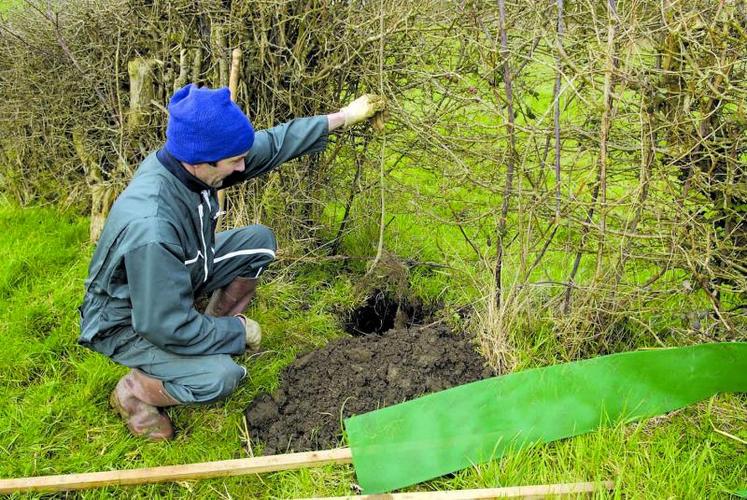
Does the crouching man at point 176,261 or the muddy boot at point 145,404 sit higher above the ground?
the crouching man at point 176,261

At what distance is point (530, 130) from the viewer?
307 cm

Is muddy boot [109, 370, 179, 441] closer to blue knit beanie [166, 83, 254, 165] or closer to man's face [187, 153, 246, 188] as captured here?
A: man's face [187, 153, 246, 188]

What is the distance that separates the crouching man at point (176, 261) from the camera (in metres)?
2.74

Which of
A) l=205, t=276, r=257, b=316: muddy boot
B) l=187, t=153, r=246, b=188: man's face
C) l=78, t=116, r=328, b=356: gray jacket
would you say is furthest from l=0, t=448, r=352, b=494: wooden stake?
l=187, t=153, r=246, b=188: man's face

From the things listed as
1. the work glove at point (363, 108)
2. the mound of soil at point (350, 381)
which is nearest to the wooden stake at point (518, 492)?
the mound of soil at point (350, 381)

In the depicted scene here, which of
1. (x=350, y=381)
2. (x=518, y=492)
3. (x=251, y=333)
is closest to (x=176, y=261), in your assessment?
(x=251, y=333)

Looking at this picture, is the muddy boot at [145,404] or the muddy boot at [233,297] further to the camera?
the muddy boot at [233,297]

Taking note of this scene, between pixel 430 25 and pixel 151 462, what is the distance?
9.69ft

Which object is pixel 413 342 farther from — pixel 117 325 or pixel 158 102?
pixel 158 102

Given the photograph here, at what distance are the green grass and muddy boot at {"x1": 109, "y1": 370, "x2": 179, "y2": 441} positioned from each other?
2.5 inches

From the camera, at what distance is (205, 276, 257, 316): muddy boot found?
12.5 feet

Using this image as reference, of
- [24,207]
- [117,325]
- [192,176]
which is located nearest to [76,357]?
[117,325]

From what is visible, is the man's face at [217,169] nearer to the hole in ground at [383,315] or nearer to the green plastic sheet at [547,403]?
the green plastic sheet at [547,403]

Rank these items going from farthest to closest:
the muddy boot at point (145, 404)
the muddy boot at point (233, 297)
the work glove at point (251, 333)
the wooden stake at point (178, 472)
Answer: the muddy boot at point (233, 297)
the work glove at point (251, 333)
the muddy boot at point (145, 404)
the wooden stake at point (178, 472)
